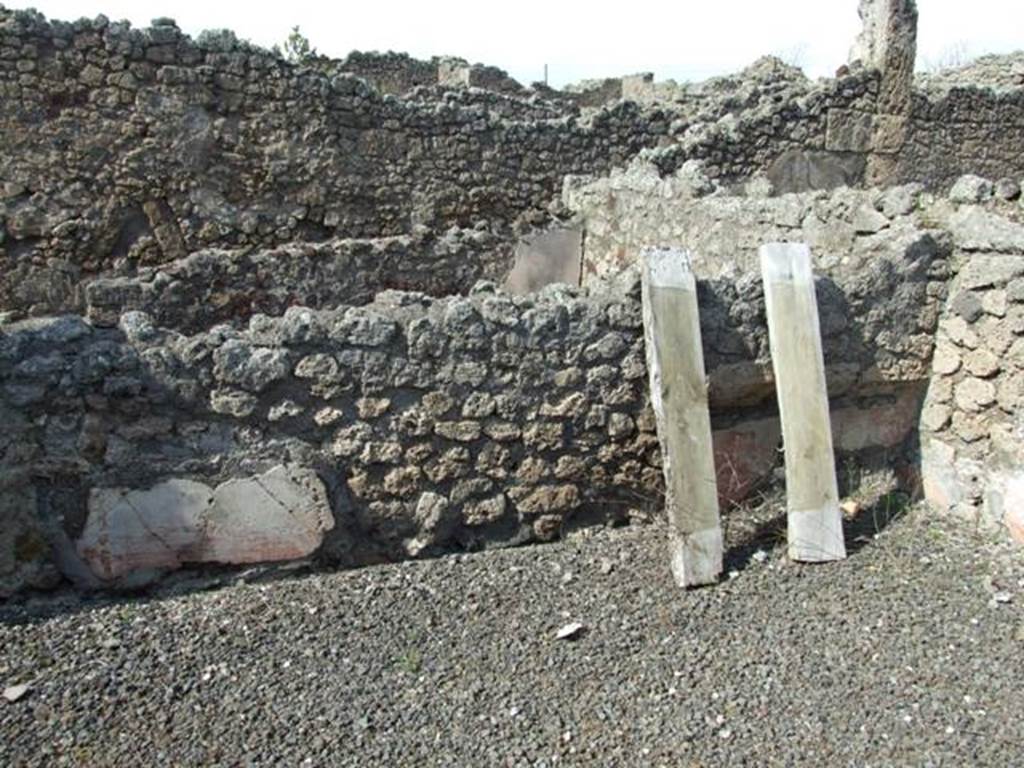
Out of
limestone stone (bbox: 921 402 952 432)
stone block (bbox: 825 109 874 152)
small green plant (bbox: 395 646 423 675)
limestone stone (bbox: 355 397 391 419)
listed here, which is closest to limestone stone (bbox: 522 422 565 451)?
limestone stone (bbox: 355 397 391 419)

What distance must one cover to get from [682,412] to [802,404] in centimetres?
60

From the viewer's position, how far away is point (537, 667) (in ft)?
10.6

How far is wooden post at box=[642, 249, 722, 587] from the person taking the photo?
149 inches

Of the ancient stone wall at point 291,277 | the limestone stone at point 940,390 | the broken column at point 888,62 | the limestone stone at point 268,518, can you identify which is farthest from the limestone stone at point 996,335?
the broken column at point 888,62

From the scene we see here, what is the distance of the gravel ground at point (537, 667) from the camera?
9.29ft

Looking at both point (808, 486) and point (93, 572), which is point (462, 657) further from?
point (808, 486)

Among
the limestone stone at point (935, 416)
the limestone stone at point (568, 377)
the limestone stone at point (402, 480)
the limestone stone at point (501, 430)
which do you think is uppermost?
the limestone stone at point (568, 377)

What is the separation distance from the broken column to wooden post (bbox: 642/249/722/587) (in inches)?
291

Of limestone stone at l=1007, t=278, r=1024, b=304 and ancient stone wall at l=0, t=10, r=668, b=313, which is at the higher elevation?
ancient stone wall at l=0, t=10, r=668, b=313

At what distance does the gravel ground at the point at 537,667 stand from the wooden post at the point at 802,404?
15cm

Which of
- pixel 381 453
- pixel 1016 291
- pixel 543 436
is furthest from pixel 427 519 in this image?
pixel 1016 291

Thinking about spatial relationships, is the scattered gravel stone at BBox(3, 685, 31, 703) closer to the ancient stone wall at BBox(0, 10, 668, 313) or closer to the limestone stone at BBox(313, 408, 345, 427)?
the limestone stone at BBox(313, 408, 345, 427)

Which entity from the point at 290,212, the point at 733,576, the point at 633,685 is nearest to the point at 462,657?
the point at 633,685

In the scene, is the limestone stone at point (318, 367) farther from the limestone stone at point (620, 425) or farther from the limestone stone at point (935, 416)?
the limestone stone at point (935, 416)
